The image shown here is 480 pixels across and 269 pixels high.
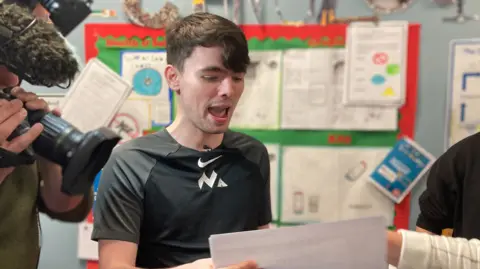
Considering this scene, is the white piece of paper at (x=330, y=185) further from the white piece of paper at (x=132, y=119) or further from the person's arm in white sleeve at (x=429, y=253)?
the person's arm in white sleeve at (x=429, y=253)

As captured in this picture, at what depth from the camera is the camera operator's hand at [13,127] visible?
0.70 meters

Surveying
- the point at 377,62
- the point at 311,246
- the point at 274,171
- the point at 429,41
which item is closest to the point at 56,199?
the point at 311,246

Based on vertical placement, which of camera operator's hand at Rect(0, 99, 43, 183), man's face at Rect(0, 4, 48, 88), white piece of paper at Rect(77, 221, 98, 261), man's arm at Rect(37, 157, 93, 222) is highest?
man's face at Rect(0, 4, 48, 88)

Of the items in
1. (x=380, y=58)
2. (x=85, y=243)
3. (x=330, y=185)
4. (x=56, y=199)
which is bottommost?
(x=85, y=243)

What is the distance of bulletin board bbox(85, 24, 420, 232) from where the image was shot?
1.49m

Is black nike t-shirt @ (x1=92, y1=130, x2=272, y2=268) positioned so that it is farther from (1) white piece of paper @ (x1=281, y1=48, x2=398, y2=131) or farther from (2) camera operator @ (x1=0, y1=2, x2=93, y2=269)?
(1) white piece of paper @ (x1=281, y1=48, x2=398, y2=131)

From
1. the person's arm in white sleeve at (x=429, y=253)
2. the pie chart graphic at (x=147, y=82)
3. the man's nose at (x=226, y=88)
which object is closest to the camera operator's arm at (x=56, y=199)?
the man's nose at (x=226, y=88)

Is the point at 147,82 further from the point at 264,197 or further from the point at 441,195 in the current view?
the point at 441,195

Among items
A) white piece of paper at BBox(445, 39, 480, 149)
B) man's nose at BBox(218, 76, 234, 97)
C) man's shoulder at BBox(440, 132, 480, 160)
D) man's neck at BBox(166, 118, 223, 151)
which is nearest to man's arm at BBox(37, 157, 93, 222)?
man's neck at BBox(166, 118, 223, 151)

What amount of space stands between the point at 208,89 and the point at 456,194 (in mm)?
647

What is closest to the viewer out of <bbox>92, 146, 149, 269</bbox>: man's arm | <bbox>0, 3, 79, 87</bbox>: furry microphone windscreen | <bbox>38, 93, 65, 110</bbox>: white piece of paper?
<bbox>0, 3, 79, 87</bbox>: furry microphone windscreen

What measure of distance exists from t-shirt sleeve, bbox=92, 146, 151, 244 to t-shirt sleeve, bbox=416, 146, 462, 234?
2.29ft

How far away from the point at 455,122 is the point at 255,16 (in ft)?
2.45

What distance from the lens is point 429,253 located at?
0.87 meters
